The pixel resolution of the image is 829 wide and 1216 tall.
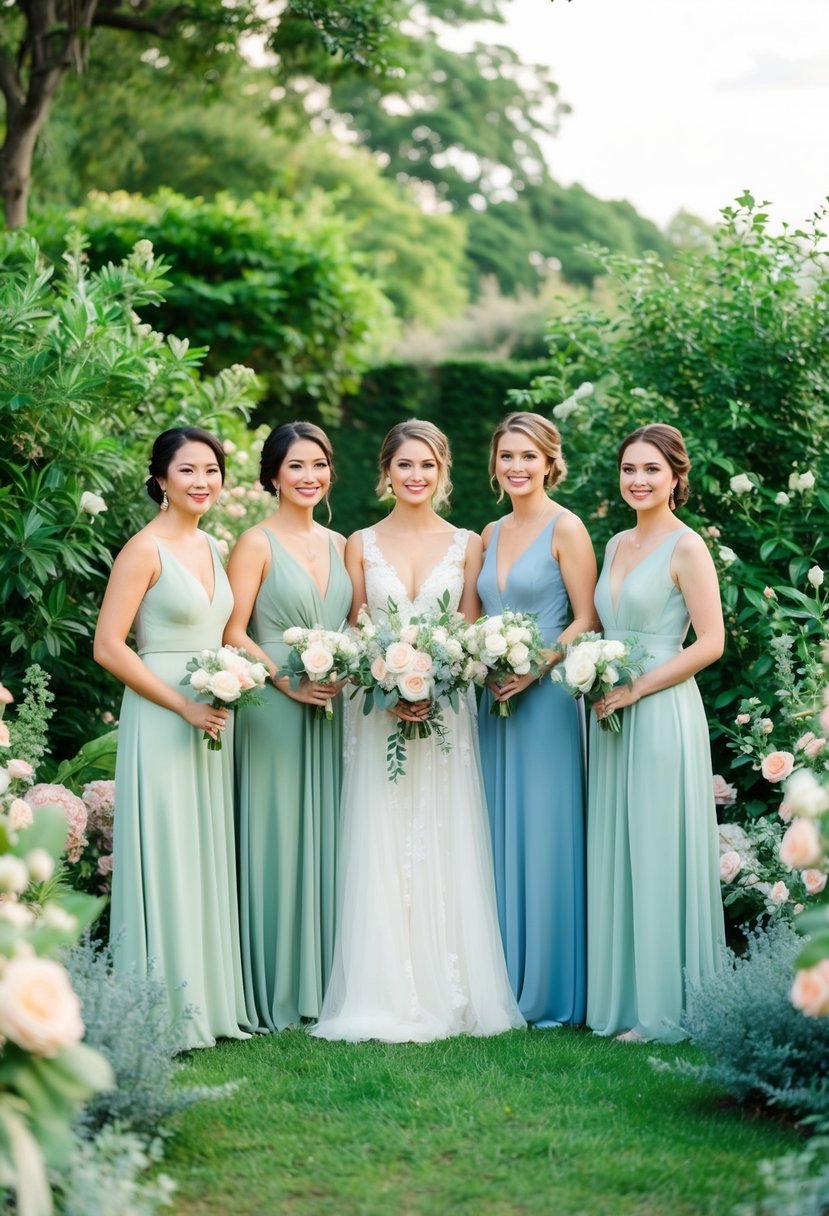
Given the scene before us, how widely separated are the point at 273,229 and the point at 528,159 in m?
23.3

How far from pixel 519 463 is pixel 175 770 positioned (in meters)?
1.97

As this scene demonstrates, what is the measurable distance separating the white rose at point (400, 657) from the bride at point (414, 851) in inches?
11.2

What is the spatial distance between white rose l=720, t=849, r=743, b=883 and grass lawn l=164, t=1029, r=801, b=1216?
912 millimetres

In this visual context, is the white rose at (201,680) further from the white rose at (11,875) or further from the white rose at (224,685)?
the white rose at (11,875)

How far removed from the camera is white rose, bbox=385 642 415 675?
208 inches

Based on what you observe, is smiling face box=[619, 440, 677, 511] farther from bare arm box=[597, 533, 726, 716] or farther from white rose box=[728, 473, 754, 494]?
white rose box=[728, 473, 754, 494]

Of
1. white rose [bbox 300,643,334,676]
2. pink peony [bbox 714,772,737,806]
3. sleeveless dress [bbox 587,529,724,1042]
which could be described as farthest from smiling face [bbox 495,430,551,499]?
pink peony [bbox 714,772,737,806]

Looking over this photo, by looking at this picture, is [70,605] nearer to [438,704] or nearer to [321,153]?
[438,704]

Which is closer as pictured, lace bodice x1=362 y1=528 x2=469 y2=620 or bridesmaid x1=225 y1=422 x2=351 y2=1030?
bridesmaid x1=225 y1=422 x2=351 y2=1030

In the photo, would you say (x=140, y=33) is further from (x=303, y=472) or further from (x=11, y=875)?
(x=11, y=875)

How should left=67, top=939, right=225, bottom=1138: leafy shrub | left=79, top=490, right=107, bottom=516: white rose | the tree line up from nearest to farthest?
left=67, top=939, right=225, bottom=1138: leafy shrub → left=79, top=490, right=107, bottom=516: white rose → the tree

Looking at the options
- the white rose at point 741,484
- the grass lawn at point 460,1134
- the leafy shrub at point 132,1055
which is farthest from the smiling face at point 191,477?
the white rose at point 741,484

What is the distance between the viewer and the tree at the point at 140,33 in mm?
9445

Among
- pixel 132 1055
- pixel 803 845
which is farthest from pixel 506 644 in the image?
pixel 132 1055
